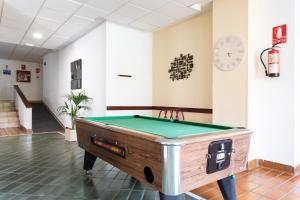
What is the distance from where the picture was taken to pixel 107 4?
12.1 ft

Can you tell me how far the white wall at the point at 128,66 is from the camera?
457 centimetres

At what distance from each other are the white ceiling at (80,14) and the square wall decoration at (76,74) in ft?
2.74

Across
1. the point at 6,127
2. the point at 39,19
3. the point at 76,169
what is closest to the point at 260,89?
the point at 76,169

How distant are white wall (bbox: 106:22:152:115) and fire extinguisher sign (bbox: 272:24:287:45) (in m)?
2.88

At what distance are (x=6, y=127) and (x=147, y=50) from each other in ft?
18.1

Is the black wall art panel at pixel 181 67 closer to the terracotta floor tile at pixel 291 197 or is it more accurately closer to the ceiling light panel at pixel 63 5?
the ceiling light panel at pixel 63 5

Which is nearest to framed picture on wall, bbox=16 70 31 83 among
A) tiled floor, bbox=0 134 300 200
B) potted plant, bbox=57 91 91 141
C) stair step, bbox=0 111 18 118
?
stair step, bbox=0 111 18 118

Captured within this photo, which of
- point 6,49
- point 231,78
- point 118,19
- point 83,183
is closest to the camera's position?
point 83,183

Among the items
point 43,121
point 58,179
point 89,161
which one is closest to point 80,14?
point 89,161

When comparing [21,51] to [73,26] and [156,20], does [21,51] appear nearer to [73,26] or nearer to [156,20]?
[73,26]

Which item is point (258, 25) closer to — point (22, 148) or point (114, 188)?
A: point (114, 188)

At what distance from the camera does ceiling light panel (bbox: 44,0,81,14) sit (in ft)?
11.7

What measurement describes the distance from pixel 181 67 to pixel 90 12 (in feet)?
7.08

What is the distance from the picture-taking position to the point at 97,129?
2.24 m
